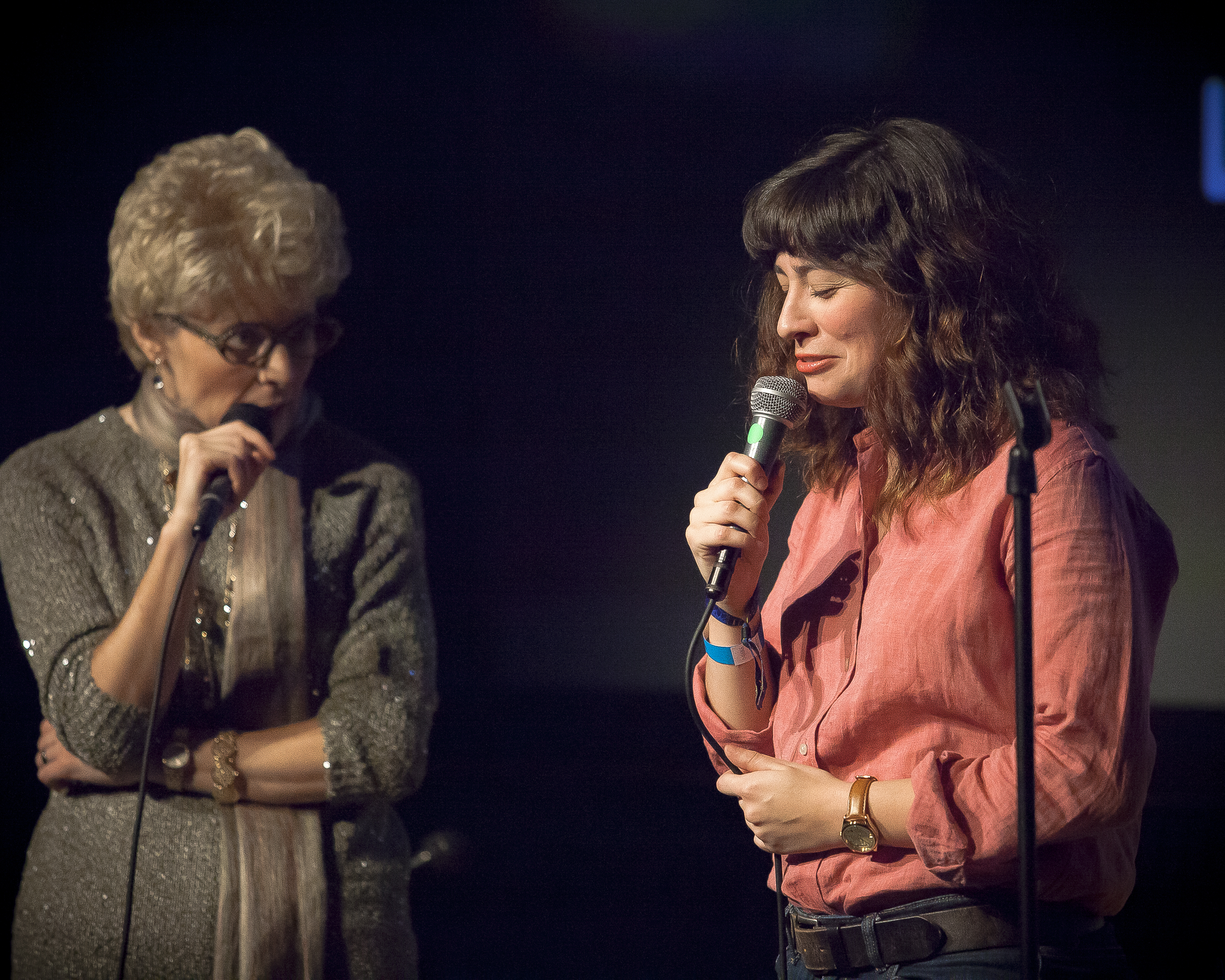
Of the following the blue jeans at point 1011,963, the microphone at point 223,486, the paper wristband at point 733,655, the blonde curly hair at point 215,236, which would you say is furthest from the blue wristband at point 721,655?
the blonde curly hair at point 215,236

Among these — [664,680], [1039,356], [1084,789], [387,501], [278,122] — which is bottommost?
[664,680]

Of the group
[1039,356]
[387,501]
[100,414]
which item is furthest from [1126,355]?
[100,414]

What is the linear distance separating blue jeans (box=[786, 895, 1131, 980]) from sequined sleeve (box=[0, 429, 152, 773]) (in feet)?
4.11

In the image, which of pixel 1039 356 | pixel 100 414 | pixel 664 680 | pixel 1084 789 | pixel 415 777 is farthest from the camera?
pixel 664 680

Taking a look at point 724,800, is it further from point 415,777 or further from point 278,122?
point 278,122

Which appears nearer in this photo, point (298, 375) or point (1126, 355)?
point (298, 375)

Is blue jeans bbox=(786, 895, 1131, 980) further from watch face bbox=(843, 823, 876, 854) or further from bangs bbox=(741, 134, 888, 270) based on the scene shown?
bangs bbox=(741, 134, 888, 270)

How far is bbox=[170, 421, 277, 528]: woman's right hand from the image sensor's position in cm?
179

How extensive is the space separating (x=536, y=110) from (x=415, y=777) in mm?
1649

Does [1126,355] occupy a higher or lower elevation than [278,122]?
lower

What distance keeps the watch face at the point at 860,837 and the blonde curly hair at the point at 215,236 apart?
4.60 feet

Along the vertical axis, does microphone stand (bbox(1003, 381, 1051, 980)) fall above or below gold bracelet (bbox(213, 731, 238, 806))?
above

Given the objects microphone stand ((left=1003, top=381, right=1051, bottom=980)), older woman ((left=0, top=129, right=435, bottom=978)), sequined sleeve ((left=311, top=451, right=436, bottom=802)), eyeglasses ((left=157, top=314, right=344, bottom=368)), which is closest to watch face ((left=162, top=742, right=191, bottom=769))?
older woman ((left=0, top=129, right=435, bottom=978))

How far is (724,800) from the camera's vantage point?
2.52m
